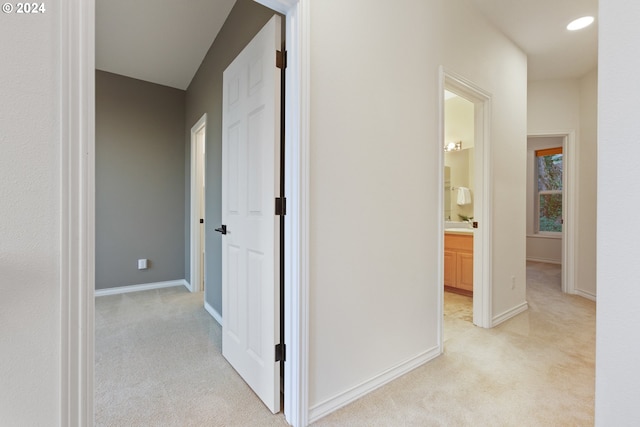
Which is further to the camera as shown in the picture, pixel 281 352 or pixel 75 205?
pixel 281 352

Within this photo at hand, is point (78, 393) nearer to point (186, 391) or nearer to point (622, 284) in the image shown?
point (186, 391)

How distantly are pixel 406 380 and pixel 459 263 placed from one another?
2212mm

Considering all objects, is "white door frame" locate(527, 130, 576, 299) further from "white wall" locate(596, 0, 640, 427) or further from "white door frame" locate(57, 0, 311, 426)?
"white door frame" locate(57, 0, 311, 426)

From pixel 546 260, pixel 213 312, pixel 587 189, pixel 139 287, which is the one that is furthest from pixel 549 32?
pixel 139 287

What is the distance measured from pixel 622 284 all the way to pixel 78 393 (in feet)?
4.87

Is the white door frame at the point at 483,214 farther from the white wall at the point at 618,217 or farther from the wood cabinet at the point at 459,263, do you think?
the white wall at the point at 618,217

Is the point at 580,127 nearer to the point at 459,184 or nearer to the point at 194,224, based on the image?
the point at 459,184

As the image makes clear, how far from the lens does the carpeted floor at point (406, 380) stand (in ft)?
4.93

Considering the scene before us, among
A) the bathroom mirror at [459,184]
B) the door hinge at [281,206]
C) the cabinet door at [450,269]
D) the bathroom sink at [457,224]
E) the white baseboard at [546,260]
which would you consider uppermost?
the bathroom mirror at [459,184]

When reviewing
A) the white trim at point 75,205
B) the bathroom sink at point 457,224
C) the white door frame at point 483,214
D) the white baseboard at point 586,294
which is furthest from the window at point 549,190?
the white trim at point 75,205

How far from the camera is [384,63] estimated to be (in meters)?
1.80

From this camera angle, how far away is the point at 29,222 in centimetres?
84

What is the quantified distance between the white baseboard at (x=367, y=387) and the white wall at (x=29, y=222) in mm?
1093

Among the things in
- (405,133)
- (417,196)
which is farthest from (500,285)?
(405,133)
